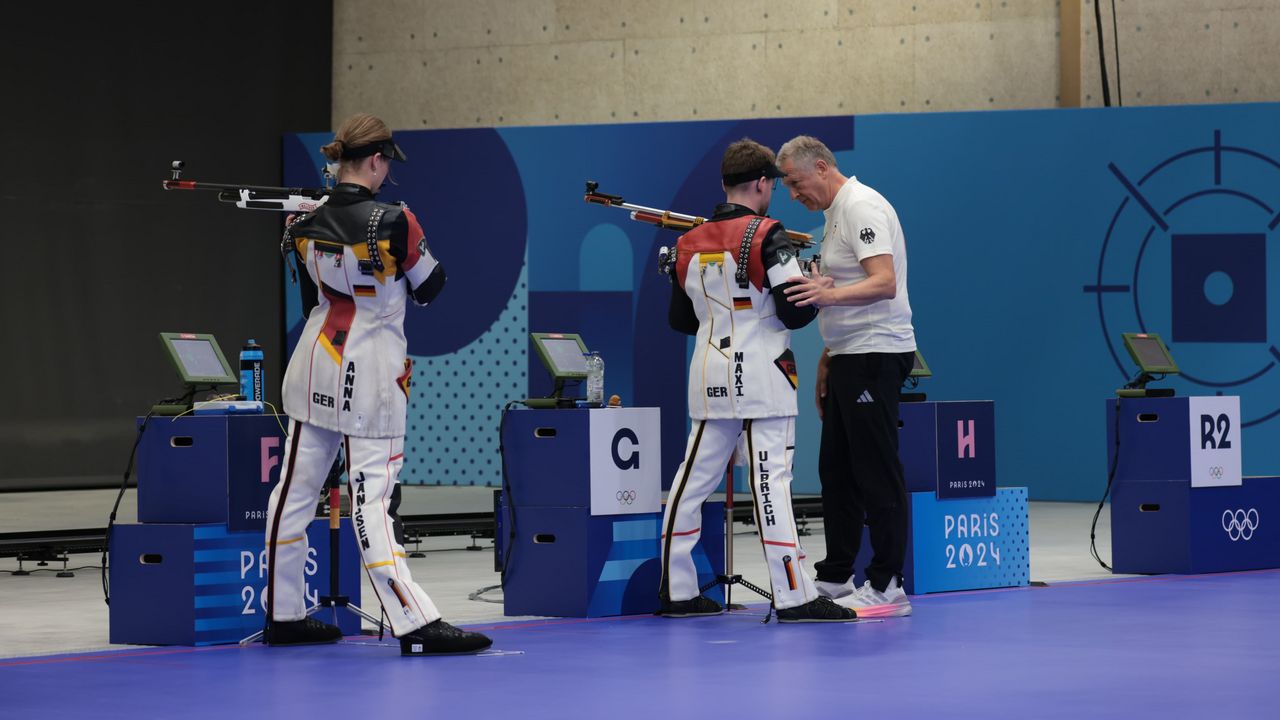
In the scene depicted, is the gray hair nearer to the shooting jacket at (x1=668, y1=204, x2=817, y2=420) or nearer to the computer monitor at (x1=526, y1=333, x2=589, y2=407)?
the shooting jacket at (x1=668, y1=204, x2=817, y2=420)

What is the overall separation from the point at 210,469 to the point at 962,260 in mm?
7488

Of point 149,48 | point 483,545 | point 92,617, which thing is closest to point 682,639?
point 92,617

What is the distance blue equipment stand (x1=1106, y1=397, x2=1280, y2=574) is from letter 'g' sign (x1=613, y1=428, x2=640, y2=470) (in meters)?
2.45

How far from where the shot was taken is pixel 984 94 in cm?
1297

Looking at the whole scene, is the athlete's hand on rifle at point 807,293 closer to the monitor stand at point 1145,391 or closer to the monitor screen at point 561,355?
the monitor screen at point 561,355

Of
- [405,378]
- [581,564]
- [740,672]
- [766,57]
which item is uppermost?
[766,57]

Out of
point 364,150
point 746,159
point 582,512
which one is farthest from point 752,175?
point 364,150

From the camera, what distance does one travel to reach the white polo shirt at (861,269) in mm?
6344

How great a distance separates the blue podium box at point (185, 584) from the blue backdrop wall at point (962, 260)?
7113 millimetres

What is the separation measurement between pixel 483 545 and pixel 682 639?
4206 millimetres

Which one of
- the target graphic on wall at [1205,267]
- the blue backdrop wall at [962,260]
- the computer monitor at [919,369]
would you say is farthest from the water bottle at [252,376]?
the target graphic on wall at [1205,267]

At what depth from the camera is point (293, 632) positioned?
5.73 m

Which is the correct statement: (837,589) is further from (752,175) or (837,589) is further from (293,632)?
(293,632)

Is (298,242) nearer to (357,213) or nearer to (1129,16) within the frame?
(357,213)
